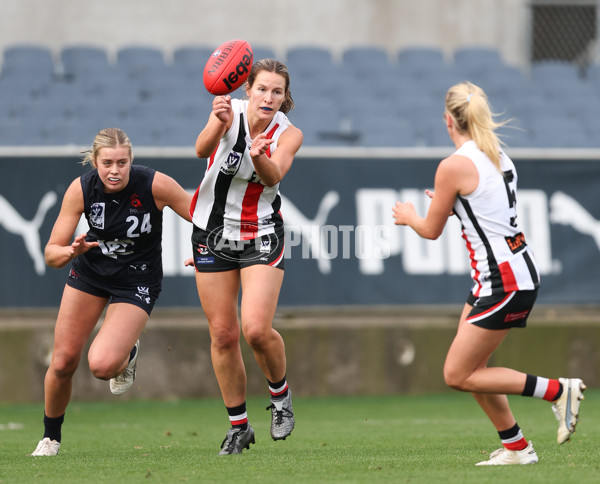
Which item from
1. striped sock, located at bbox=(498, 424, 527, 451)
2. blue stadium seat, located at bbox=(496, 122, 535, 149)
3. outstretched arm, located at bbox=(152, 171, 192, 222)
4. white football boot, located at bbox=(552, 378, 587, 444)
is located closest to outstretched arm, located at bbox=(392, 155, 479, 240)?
white football boot, located at bbox=(552, 378, 587, 444)

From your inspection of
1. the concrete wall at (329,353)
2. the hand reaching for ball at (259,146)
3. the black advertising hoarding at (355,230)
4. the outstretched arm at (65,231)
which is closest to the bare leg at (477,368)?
the hand reaching for ball at (259,146)

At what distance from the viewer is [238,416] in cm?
593

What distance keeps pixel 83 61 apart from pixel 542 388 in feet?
32.8

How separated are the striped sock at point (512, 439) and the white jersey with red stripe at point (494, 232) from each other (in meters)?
0.80

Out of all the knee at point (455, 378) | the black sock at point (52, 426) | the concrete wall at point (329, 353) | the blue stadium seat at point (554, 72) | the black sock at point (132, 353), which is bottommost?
the concrete wall at point (329, 353)

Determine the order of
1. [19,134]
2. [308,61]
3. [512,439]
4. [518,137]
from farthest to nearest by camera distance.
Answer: [308,61]
[518,137]
[19,134]
[512,439]

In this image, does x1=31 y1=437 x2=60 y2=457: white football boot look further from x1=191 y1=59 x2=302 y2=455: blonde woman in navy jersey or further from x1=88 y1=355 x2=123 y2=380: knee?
x1=191 y1=59 x2=302 y2=455: blonde woman in navy jersey

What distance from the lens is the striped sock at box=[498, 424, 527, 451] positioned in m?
5.25

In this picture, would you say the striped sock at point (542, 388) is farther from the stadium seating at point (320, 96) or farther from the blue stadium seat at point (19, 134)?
the blue stadium seat at point (19, 134)

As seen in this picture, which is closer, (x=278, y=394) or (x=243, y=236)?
(x=243, y=236)

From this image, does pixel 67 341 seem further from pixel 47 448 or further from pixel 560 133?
pixel 560 133

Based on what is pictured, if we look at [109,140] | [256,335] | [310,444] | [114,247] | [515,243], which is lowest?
[310,444]

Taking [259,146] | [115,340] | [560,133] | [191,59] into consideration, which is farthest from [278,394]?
[191,59]

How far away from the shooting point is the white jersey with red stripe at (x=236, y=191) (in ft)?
18.7
